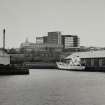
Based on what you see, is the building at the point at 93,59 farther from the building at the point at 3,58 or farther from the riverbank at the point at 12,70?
the riverbank at the point at 12,70

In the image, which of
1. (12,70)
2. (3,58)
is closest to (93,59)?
(3,58)

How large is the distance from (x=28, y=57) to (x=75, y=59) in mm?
64316

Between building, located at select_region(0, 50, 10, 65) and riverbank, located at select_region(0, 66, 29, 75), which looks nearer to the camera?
riverbank, located at select_region(0, 66, 29, 75)

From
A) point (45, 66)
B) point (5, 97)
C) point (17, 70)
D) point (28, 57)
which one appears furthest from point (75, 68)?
point (5, 97)

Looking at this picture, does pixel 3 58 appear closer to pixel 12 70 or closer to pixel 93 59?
pixel 12 70

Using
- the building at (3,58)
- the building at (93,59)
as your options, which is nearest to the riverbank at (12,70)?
the building at (3,58)

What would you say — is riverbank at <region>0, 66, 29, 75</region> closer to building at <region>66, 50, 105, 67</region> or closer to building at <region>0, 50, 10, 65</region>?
building at <region>0, 50, 10, 65</region>

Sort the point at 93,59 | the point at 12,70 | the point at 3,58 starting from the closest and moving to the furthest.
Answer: the point at 12,70
the point at 3,58
the point at 93,59

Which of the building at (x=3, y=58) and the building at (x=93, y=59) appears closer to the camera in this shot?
the building at (x=3, y=58)

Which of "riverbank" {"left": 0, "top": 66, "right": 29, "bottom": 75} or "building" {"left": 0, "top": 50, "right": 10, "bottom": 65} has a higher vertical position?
"building" {"left": 0, "top": 50, "right": 10, "bottom": 65}

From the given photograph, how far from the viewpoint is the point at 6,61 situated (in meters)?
81.0

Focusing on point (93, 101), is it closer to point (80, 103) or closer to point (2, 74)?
point (80, 103)

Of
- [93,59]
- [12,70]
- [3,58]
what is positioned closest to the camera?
[12,70]

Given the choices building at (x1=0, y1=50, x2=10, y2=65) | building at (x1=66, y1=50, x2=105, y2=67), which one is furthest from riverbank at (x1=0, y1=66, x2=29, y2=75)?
building at (x1=66, y1=50, x2=105, y2=67)
